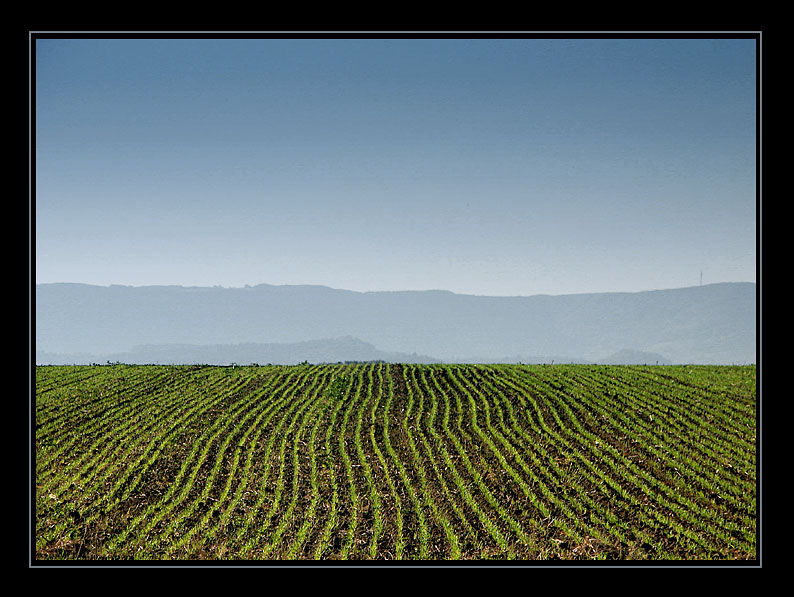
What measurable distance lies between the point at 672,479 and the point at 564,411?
666 centimetres

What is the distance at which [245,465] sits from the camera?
15.4m

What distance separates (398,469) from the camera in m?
15.1

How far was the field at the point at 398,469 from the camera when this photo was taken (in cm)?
1097

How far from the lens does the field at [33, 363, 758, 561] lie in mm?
10969

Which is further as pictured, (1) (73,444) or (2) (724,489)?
(1) (73,444)

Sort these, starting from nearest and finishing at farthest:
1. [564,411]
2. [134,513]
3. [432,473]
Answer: [134,513] < [432,473] < [564,411]

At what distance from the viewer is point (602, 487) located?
1377 cm
